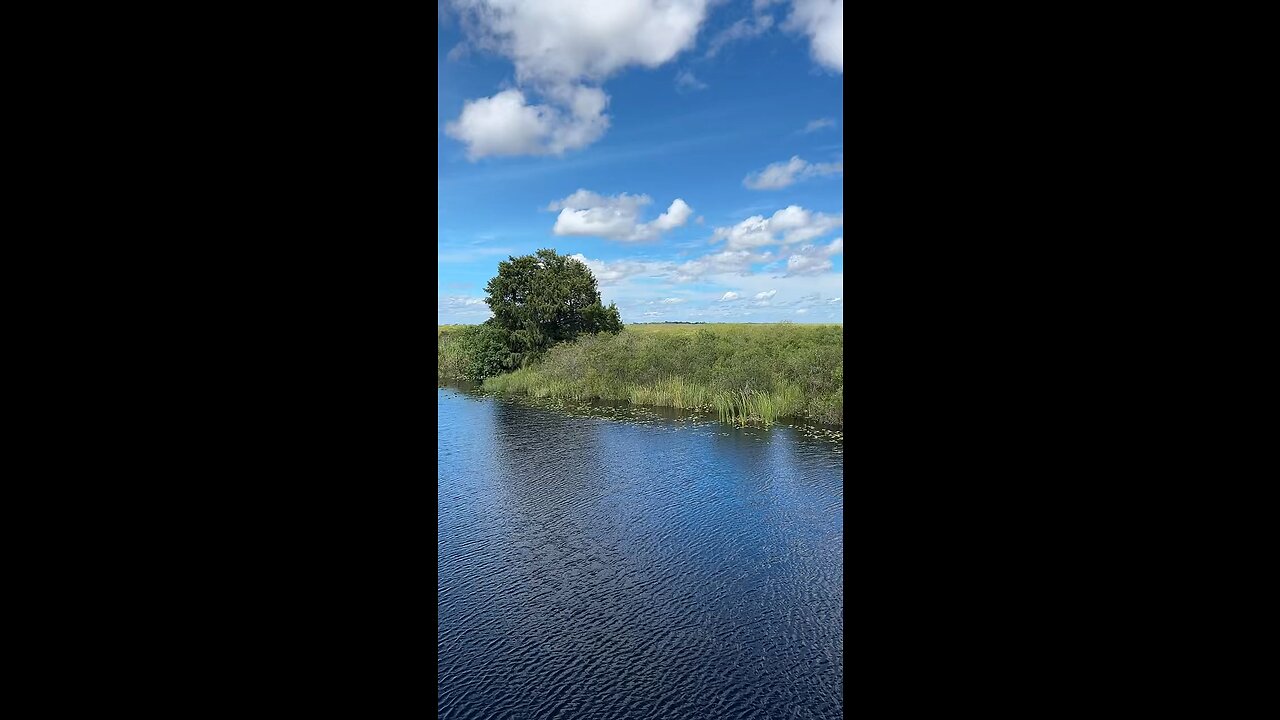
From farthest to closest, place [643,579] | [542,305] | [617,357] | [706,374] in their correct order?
[542,305] < [617,357] < [706,374] < [643,579]

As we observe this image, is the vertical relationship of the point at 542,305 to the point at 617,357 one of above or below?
above

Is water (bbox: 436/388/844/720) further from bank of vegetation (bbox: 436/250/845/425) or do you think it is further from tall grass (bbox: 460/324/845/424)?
bank of vegetation (bbox: 436/250/845/425)

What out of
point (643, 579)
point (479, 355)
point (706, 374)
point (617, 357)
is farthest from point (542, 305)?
point (643, 579)

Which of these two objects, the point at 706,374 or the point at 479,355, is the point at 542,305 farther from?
the point at 706,374

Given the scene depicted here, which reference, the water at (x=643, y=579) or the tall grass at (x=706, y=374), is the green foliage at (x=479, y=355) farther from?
the water at (x=643, y=579)

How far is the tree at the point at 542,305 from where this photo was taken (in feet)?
51.1

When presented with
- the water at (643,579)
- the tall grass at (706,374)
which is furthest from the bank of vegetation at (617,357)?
the water at (643,579)

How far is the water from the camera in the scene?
3.89 m

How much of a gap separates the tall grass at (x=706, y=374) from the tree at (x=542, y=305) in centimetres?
104

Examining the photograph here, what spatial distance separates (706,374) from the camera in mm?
12219

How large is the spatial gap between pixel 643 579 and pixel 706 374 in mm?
7187
